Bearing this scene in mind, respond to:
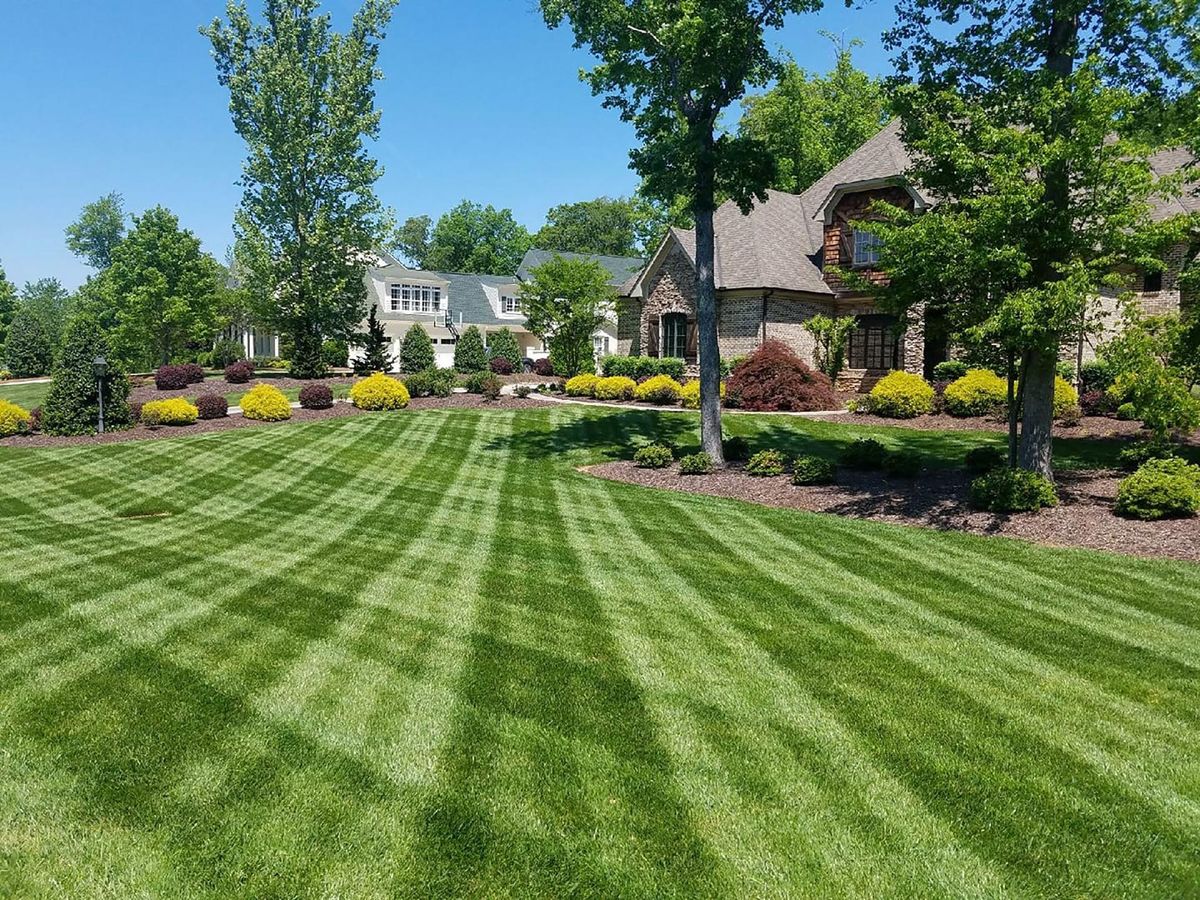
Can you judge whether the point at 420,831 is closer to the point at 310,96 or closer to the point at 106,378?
the point at 106,378

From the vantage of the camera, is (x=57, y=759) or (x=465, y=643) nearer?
(x=57, y=759)

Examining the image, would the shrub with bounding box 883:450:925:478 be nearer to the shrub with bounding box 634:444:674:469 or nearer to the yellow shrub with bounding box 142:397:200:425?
the shrub with bounding box 634:444:674:469

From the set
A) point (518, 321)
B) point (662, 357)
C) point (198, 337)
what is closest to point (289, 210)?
point (198, 337)

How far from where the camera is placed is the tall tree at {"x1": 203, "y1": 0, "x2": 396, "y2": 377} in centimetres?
3284

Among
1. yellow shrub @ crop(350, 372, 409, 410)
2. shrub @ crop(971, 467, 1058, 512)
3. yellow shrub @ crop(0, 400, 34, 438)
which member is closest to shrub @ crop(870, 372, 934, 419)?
shrub @ crop(971, 467, 1058, 512)

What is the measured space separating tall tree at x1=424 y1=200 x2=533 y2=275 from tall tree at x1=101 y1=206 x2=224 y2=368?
46.0 m

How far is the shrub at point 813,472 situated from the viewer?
1405 cm

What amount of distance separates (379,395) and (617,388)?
29.2ft

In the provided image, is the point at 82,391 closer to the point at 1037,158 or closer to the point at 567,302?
the point at 567,302

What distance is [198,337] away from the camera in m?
41.1

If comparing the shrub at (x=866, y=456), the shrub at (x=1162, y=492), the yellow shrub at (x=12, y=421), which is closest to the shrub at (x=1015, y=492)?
the shrub at (x=1162, y=492)

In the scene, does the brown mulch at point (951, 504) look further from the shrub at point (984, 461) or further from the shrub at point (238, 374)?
the shrub at point (238, 374)

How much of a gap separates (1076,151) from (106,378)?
25.0m

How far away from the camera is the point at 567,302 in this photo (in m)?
31.8
